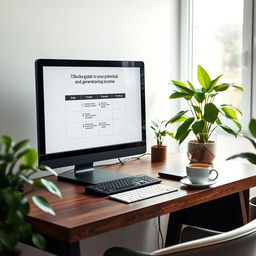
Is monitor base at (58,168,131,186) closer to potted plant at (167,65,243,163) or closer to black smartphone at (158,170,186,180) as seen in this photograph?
black smartphone at (158,170,186,180)

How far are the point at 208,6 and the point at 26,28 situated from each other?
1.24 metres

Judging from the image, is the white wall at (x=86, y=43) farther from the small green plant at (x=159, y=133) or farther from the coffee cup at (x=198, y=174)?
the coffee cup at (x=198, y=174)

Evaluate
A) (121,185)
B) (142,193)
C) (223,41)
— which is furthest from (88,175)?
(223,41)

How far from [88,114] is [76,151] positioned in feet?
0.54

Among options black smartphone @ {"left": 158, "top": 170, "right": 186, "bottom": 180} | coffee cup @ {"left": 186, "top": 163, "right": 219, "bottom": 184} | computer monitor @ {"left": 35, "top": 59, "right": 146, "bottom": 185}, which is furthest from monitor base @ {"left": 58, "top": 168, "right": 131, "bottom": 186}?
coffee cup @ {"left": 186, "top": 163, "right": 219, "bottom": 184}

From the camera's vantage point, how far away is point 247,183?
232 centimetres

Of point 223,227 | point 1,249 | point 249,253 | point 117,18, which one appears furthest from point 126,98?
point 1,249

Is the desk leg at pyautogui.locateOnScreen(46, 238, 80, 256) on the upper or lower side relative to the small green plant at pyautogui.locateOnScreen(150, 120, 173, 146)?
lower

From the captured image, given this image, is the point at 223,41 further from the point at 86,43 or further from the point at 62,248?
the point at 62,248

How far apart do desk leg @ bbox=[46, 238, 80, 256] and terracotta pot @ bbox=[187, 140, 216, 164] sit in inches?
40.8

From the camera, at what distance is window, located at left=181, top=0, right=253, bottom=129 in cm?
291

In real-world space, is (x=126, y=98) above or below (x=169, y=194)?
above

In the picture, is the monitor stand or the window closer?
the monitor stand

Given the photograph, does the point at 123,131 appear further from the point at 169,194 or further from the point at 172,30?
the point at 172,30
